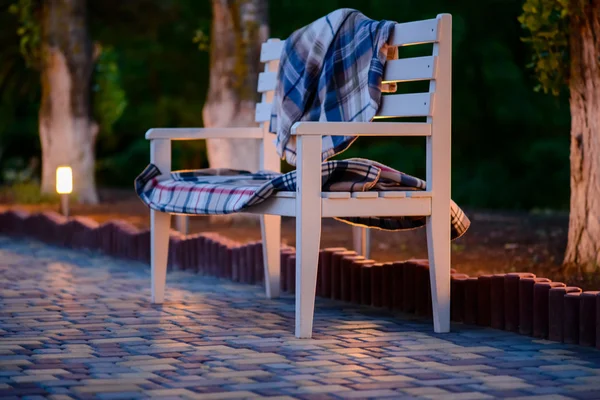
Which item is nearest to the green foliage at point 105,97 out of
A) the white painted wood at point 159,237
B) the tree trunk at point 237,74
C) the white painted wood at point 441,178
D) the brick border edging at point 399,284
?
the tree trunk at point 237,74

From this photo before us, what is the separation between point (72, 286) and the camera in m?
6.21

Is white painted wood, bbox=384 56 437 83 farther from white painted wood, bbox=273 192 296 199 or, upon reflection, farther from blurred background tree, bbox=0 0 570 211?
blurred background tree, bbox=0 0 570 211

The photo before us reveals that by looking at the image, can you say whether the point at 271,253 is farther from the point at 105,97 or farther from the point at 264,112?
the point at 105,97

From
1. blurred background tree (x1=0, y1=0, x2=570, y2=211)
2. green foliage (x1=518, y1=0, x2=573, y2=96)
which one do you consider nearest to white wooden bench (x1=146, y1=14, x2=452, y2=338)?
green foliage (x1=518, y1=0, x2=573, y2=96)

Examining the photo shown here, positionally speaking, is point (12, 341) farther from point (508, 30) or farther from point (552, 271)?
point (508, 30)

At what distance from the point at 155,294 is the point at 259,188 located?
1.12 meters

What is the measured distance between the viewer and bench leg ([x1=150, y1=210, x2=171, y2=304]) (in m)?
5.55

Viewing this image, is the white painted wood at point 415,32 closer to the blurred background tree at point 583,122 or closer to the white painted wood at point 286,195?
the white painted wood at point 286,195

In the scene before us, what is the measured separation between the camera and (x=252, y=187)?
191 inches

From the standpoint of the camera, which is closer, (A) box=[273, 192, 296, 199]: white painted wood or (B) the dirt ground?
(A) box=[273, 192, 296, 199]: white painted wood

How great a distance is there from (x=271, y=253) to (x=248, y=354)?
70.4 inches

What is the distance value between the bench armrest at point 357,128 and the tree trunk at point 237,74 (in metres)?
4.69

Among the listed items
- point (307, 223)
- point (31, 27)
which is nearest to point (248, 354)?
point (307, 223)

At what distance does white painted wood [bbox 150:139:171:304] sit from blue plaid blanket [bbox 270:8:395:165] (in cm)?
57
